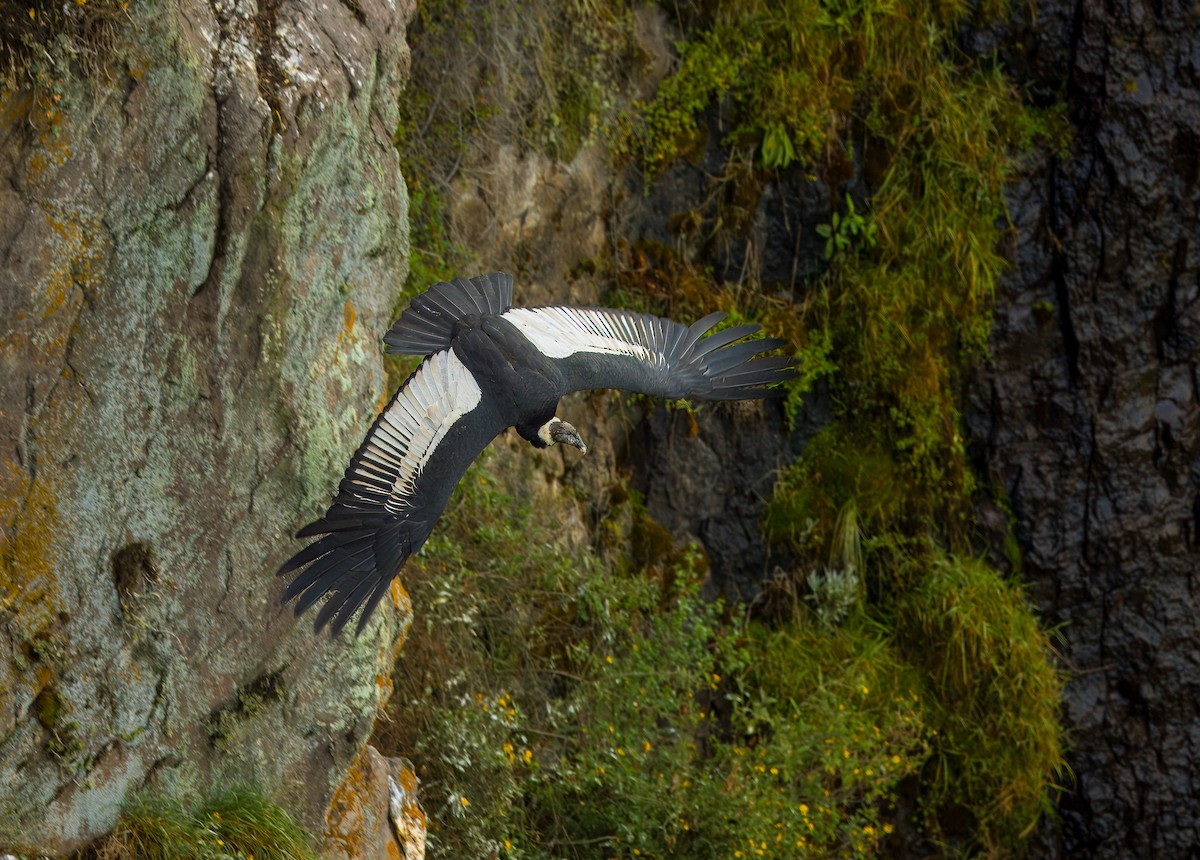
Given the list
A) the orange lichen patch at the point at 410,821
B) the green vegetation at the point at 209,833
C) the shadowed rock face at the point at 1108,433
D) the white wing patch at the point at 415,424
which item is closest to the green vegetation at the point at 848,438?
the shadowed rock face at the point at 1108,433

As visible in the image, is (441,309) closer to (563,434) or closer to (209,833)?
(563,434)

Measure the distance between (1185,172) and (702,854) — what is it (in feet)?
11.9

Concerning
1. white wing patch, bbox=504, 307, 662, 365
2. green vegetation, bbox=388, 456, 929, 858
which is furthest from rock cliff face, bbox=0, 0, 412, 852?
green vegetation, bbox=388, 456, 929, 858

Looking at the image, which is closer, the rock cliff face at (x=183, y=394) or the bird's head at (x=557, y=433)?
the rock cliff face at (x=183, y=394)

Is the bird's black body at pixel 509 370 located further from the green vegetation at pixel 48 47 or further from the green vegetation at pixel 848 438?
the green vegetation at pixel 848 438

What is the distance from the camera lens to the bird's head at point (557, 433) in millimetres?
3467

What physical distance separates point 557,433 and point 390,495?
2.65 feet

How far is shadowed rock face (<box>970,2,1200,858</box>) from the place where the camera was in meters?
5.32

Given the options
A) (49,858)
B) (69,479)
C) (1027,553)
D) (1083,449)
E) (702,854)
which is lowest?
(49,858)

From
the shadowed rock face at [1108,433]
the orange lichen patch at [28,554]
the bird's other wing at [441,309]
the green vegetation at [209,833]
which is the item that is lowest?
the green vegetation at [209,833]

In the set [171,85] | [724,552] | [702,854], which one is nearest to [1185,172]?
[724,552]

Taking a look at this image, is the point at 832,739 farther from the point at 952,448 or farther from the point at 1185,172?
the point at 1185,172

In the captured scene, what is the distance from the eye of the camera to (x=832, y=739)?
4.68 metres

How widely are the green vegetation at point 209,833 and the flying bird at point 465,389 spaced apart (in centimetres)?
54
